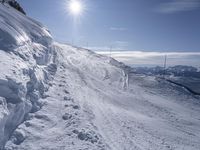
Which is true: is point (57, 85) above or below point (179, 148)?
above

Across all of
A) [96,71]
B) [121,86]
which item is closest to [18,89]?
[121,86]

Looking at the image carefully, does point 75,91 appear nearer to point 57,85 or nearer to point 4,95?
point 57,85

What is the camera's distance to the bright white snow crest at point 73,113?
1255cm

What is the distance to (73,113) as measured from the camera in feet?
54.8

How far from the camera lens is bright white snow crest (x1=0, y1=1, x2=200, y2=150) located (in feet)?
41.2

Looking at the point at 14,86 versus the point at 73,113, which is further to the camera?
the point at 73,113

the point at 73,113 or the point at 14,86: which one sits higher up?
the point at 14,86

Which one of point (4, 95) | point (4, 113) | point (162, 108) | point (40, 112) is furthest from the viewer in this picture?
point (162, 108)

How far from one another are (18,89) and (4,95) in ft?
3.42

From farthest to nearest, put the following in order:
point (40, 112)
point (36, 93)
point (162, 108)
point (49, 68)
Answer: point (162, 108) → point (49, 68) → point (36, 93) → point (40, 112)

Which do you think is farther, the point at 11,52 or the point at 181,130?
the point at 181,130

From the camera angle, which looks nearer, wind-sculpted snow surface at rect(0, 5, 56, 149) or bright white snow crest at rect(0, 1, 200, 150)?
wind-sculpted snow surface at rect(0, 5, 56, 149)

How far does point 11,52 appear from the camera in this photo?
56.6ft

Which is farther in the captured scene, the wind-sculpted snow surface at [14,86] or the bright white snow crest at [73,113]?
the bright white snow crest at [73,113]
